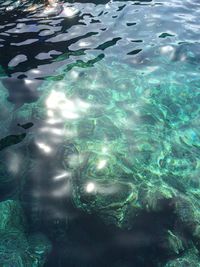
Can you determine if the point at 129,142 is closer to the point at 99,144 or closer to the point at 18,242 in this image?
the point at 99,144

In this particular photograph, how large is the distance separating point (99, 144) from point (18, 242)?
189 cm

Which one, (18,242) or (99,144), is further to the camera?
(99,144)

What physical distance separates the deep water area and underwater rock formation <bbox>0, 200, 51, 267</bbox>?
0.01m

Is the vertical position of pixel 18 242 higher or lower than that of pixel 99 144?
lower

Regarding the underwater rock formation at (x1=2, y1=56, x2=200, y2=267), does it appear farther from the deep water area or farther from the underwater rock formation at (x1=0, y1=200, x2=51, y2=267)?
the underwater rock formation at (x1=0, y1=200, x2=51, y2=267)

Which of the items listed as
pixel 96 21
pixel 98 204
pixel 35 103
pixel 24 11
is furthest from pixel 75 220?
pixel 24 11

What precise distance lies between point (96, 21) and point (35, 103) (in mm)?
3922

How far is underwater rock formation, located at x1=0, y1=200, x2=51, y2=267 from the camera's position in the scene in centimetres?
338

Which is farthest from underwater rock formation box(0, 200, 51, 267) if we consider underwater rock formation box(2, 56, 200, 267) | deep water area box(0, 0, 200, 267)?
underwater rock formation box(2, 56, 200, 267)

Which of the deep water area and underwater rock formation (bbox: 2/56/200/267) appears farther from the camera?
underwater rock formation (bbox: 2/56/200/267)

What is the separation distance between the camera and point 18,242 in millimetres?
3555

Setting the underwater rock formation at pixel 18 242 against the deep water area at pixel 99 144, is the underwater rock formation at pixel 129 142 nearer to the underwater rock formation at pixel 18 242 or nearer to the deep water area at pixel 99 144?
the deep water area at pixel 99 144

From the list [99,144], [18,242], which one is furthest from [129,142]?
[18,242]

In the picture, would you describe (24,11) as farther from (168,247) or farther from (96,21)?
(168,247)
